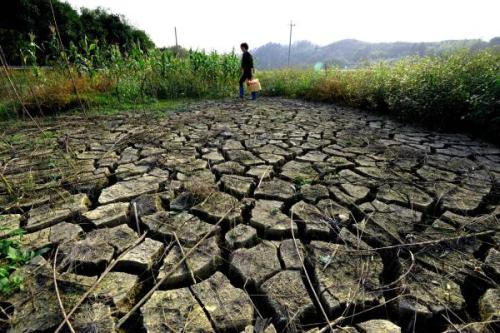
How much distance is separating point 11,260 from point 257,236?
57.7 inches

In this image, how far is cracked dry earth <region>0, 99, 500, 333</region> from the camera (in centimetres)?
133

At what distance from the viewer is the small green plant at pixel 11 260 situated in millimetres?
1390

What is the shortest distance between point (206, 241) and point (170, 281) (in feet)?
1.20

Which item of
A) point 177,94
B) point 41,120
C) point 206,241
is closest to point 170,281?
point 206,241

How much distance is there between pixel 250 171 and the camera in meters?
2.87

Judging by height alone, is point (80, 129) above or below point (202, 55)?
below

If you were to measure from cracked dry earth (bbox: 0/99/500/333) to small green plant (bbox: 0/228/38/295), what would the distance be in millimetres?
52

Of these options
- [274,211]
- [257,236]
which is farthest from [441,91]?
[257,236]

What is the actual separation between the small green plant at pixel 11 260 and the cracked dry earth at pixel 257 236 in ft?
0.17

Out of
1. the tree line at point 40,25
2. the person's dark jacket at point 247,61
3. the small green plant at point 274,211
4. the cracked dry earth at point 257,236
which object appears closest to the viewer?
the cracked dry earth at point 257,236

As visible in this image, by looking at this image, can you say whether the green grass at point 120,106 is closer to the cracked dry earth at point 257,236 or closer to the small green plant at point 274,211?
the cracked dry earth at point 257,236

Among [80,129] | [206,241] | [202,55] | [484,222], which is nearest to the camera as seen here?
[206,241]

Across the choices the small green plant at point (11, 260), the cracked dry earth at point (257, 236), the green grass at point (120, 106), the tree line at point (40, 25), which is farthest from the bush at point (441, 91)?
the tree line at point (40, 25)

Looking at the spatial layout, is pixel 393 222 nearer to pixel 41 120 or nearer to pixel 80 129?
pixel 80 129
